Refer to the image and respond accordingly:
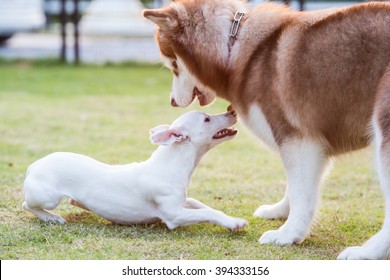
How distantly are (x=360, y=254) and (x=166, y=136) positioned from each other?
4.82 feet

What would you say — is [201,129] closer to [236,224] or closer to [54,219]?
[236,224]

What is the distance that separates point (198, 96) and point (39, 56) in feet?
36.9

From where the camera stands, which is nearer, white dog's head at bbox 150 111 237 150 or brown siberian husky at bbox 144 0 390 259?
brown siberian husky at bbox 144 0 390 259

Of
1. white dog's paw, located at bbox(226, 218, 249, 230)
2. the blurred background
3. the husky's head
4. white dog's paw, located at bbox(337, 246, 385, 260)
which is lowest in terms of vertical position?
the blurred background

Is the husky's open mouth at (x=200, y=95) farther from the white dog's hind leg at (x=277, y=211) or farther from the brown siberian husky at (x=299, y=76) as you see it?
the white dog's hind leg at (x=277, y=211)

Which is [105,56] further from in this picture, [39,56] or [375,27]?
[375,27]

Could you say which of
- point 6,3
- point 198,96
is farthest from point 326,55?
point 6,3

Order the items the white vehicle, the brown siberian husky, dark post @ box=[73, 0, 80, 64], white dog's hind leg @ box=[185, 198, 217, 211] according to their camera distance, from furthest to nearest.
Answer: the white vehicle, dark post @ box=[73, 0, 80, 64], white dog's hind leg @ box=[185, 198, 217, 211], the brown siberian husky

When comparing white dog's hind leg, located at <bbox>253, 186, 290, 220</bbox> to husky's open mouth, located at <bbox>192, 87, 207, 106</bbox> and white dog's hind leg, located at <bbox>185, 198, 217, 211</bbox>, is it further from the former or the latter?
husky's open mouth, located at <bbox>192, 87, 207, 106</bbox>

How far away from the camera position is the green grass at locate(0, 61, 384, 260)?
4.75 meters

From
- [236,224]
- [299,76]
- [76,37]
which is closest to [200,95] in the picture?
[299,76]

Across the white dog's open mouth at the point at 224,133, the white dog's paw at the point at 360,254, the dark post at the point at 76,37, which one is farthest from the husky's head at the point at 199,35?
the dark post at the point at 76,37

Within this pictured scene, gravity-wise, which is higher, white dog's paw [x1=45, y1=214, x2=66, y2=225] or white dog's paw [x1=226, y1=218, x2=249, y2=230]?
white dog's paw [x1=226, y1=218, x2=249, y2=230]

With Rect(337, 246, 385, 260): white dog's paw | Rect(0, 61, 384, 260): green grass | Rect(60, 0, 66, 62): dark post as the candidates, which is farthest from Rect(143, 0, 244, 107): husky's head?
Rect(60, 0, 66, 62): dark post
